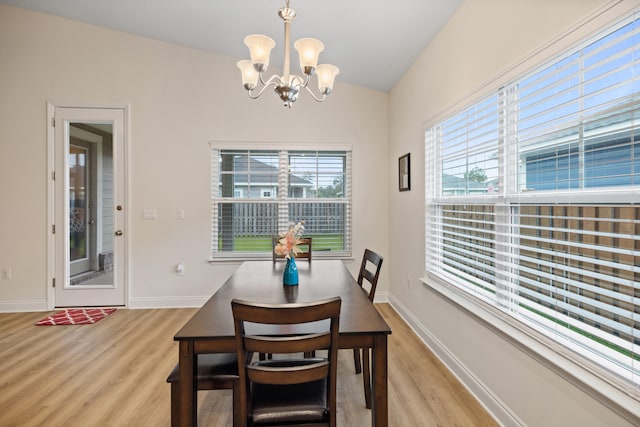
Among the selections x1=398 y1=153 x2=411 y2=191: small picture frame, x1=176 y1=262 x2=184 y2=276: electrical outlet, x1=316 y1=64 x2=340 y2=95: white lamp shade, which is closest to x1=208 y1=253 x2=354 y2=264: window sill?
x1=176 y1=262 x2=184 y2=276: electrical outlet

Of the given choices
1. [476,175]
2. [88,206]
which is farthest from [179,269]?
[476,175]

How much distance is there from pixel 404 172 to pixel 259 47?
2.13 meters

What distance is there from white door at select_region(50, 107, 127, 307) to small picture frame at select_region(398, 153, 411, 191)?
131 inches

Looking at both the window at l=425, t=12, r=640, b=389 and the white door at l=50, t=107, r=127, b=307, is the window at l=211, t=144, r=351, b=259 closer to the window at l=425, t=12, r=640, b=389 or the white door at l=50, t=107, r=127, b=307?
the white door at l=50, t=107, r=127, b=307

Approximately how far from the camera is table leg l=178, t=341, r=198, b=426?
1.32 m

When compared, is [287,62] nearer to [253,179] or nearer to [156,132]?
[253,179]

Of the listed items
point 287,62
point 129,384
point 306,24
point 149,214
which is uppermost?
point 306,24

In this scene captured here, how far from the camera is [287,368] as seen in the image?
1262 millimetres

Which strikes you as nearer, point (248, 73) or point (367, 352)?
point (367, 352)

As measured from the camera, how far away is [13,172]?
12.4 feet

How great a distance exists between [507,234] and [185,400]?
184 centimetres

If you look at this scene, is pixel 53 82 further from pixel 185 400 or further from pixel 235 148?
pixel 185 400

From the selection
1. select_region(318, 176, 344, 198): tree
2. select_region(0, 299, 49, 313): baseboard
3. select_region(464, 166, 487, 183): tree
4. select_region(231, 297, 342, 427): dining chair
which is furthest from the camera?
select_region(318, 176, 344, 198): tree

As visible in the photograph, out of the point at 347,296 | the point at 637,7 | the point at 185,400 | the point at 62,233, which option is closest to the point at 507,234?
the point at 347,296
